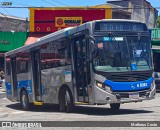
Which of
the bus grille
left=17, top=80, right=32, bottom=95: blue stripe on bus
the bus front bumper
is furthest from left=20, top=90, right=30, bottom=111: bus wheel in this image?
the bus grille

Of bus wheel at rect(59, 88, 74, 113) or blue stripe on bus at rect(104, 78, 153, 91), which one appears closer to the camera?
blue stripe on bus at rect(104, 78, 153, 91)

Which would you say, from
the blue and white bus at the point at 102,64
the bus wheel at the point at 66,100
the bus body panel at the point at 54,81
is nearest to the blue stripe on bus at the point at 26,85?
the bus body panel at the point at 54,81

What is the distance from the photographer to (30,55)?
20.0m

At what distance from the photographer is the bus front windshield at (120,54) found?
14938 millimetres

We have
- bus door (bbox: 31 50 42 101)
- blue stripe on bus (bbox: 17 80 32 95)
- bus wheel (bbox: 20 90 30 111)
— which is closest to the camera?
bus door (bbox: 31 50 42 101)

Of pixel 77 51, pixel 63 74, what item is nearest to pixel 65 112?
pixel 63 74

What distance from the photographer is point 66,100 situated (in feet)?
54.3

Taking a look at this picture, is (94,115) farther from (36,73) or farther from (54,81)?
(36,73)

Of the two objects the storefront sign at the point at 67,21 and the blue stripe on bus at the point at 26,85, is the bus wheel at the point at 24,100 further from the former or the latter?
the storefront sign at the point at 67,21

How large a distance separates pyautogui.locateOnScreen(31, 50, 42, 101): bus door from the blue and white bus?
158 centimetres

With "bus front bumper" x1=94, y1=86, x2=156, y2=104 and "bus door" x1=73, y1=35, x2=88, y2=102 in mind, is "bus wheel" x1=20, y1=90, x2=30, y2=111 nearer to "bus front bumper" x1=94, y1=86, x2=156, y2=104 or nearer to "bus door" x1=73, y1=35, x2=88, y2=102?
"bus door" x1=73, y1=35, x2=88, y2=102

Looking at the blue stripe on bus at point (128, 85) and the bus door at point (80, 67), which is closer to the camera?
the blue stripe on bus at point (128, 85)

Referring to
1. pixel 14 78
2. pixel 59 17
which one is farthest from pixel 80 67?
pixel 59 17

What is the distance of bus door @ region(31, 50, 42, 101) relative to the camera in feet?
63.1
